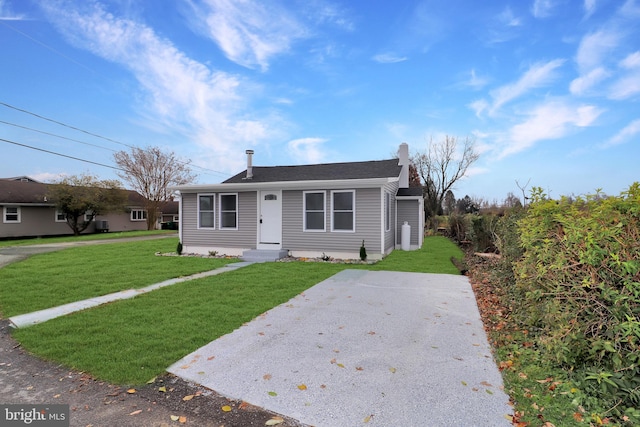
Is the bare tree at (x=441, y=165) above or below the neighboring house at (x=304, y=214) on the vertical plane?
above

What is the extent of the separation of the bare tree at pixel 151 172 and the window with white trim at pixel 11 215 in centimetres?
797

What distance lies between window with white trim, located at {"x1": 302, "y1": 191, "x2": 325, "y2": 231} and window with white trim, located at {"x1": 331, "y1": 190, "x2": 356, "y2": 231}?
0.41 metres

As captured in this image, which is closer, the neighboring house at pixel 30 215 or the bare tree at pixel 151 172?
the neighboring house at pixel 30 215

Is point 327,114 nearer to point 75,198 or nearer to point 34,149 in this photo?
point 34,149

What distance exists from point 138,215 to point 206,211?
74.5ft

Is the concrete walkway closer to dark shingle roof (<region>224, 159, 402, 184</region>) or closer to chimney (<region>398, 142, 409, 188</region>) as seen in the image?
dark shingle roof (<region>224, 159, 402, 184</region>)

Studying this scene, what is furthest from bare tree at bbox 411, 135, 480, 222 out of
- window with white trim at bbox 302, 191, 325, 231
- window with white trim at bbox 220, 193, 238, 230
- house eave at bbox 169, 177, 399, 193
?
window with white trim at bbox 220, 193, 238, 230

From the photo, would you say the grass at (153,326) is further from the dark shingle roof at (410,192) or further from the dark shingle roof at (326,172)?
the dark shingle roof at (410,192)

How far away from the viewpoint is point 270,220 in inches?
467

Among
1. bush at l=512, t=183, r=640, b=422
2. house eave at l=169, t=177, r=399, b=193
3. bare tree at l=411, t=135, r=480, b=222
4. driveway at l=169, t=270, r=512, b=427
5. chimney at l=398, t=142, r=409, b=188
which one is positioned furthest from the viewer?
bare tree at l=411, t=135, r=480, b=222

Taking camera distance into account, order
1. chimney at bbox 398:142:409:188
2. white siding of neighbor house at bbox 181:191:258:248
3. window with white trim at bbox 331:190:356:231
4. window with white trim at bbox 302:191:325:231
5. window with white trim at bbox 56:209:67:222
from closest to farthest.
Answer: window with white trim at bbox 331:190:356:231, window with white trim at bbox 302:191:325:231, white siding of neighbor house at bbox 181:191:258:248, chimney at bbox 398:142:409:188, window with white trim at bbox 56:209:67:222

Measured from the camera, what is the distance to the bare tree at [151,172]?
28.7 meters

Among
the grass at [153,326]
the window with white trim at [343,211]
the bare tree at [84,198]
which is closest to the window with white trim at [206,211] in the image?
the window with white trim at [343,211]

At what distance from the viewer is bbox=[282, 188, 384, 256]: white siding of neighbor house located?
1058cm
